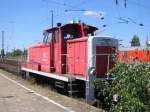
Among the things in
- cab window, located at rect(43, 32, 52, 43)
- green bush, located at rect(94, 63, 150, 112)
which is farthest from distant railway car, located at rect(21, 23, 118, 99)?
green bush, located at rect(94, 63, 150, 112)

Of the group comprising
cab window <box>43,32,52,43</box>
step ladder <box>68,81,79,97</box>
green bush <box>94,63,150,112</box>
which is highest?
cab window <box>43,32,52,43</box>

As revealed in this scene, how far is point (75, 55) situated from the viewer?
16.1 m

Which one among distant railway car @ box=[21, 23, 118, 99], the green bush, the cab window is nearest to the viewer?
the green bush

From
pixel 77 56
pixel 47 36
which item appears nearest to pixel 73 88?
pixel 77 56

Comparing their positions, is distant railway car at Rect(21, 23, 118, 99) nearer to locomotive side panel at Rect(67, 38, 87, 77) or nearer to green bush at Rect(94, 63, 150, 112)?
locomotive side panel at Rect(67, 38, 87, 77)

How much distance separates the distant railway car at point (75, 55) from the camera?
48.2ft

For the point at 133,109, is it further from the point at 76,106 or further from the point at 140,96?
the point at 76,106

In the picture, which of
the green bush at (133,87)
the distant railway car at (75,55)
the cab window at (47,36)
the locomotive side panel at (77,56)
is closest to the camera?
the green bush at (133,87)

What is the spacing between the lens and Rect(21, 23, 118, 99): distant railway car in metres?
14.7

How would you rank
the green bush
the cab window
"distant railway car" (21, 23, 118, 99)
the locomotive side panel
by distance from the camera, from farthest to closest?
1. the cab window
2. the locomotive side panel
3. "distant railway car" (21, 23, 118, 99)
4. the green bush

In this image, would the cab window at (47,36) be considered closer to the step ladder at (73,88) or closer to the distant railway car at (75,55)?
the distant railway car at (75,55)

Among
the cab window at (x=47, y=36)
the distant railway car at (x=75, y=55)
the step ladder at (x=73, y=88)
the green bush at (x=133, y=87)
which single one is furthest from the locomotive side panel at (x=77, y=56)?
the green bush at (x=133, y=87)

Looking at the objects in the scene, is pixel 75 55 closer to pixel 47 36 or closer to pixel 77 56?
pixel 77 56

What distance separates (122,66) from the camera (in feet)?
27.5
